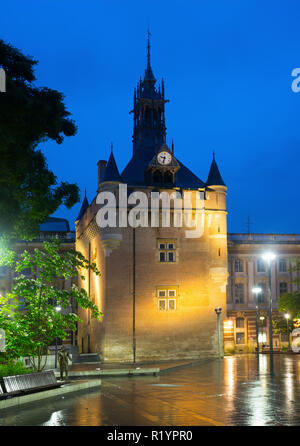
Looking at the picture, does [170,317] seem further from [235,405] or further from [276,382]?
[235,405]

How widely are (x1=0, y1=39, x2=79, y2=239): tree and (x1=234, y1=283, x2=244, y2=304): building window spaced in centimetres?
4033

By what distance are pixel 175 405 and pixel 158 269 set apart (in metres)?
23.7

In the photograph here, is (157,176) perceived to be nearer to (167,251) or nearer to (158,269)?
(167,251)

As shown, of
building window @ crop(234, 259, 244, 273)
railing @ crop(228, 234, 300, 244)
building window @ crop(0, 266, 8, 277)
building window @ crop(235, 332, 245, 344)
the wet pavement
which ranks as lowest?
building window @ crop(235, 332, 245, 344)

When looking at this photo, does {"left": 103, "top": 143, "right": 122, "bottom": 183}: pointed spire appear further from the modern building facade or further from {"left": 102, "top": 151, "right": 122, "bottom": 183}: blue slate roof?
the modern building facade

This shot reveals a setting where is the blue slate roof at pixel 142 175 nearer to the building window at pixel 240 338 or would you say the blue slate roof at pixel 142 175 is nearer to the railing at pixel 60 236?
the railing at pixel 60 236

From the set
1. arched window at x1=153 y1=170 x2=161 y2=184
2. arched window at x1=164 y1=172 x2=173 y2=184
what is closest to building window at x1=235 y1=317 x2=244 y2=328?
arched window at x1=164 y1=172 x2=173 y2=184

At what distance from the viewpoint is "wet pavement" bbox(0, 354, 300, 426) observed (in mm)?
13289

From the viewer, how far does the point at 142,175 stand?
42.3m

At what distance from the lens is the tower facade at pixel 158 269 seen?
126ft

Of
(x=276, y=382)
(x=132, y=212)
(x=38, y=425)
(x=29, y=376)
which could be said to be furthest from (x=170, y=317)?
(x=38, y=425)

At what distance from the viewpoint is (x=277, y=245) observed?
5938cm

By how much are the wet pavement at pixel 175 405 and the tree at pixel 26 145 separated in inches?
235
